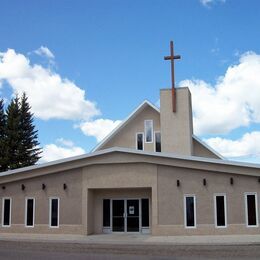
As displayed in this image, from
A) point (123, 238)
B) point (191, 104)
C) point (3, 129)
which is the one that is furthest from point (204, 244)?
point (3, 129)

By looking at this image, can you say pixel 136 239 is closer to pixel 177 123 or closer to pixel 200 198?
pixel 200 198

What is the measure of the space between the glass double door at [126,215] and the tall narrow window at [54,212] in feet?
10.3

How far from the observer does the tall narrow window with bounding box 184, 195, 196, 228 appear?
23.0 m

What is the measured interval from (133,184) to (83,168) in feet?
9.73

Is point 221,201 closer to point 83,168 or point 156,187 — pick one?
point 156,187

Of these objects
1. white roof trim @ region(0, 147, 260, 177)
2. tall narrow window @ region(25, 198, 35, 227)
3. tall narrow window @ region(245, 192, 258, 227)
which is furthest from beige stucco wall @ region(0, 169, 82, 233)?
tall narrow window @ region(245, 192, 258, 227)

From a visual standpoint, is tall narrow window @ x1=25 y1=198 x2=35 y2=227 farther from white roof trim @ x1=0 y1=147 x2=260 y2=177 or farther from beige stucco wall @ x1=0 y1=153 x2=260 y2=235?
white roof trim @ x1=0 y1=147 x2=260 y2=177

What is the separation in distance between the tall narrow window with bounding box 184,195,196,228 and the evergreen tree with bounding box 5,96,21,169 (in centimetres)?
2814

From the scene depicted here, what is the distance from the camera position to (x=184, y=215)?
23.1 m

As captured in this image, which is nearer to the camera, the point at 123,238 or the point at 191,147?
the point at 123,238

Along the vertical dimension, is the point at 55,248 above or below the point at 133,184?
below

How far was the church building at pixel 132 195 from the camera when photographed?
74.3 feet

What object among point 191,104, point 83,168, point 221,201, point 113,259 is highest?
point 191,104

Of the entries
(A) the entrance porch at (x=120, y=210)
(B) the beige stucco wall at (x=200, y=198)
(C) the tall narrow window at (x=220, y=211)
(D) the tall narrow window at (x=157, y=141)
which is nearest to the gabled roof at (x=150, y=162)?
(B) the beige stucco wall at (x=200, y=198)
